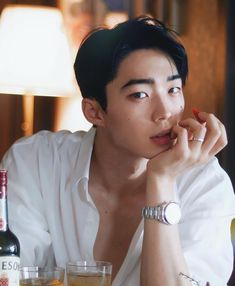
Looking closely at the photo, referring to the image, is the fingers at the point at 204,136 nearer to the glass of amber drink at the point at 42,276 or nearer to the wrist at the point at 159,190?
the wrist at the point at 159,190

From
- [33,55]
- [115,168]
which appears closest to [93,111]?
[115,168]

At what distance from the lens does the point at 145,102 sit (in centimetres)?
168

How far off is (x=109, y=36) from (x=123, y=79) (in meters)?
0.14

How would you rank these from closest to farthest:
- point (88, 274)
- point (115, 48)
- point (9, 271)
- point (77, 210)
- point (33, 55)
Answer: point (9, 271), point (88, 274), point (115, 48), point (77, 210), point (33, 55)

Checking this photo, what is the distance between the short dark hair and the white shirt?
9.2 inches

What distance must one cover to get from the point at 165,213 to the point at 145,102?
0.94ft

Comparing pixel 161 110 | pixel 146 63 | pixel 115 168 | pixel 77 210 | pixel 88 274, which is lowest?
pixel 88 274

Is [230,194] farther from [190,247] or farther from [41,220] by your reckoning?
[41,220]

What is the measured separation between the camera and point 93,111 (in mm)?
1879

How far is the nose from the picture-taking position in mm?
1651

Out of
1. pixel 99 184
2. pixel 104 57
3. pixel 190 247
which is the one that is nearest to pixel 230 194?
pixel 190 247

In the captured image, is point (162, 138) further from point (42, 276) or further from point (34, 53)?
point (34, 53)

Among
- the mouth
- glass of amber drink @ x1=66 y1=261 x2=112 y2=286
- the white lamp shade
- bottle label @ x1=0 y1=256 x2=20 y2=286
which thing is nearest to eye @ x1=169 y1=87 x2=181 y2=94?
the mouth

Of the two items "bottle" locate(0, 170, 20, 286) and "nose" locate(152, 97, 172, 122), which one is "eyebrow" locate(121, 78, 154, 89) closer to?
"nose" locate(152, 97, 172, 122)
